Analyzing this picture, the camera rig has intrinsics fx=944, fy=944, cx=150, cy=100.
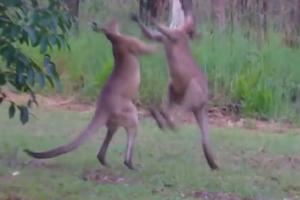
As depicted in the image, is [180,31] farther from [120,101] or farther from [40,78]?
[40,78]

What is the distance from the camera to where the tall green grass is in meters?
11.6

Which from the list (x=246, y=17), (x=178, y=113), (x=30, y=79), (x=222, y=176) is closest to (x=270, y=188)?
(x=222, y=176)

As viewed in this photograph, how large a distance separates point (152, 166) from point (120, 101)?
689 millimetres

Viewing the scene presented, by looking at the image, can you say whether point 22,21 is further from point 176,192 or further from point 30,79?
point 176,192

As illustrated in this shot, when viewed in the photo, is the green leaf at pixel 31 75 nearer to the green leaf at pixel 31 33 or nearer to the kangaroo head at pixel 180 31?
the green leaf at pixel 31 33

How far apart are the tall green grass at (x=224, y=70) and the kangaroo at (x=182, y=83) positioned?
345 centimetres

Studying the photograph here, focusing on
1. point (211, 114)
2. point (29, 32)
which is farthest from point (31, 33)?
point (211, 114)

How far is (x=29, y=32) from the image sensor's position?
5441mm

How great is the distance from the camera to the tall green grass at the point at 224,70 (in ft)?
38.0

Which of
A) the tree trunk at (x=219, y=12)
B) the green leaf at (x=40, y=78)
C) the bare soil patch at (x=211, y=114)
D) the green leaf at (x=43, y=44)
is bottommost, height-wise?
the bare soil patch at (x=211, y=114)

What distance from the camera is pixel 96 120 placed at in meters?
7.67

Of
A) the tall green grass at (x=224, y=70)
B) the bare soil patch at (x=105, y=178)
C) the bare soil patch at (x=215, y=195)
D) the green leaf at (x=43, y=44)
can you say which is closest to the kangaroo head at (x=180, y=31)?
the bare soil patch at (x=105, y=178)

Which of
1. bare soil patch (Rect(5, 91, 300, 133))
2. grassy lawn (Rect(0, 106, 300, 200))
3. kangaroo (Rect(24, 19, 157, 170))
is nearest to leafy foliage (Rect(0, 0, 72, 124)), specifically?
grassy lawn (Rect(0, 106, 300, 200))

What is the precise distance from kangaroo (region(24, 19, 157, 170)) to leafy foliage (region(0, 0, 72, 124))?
1.75 meters
